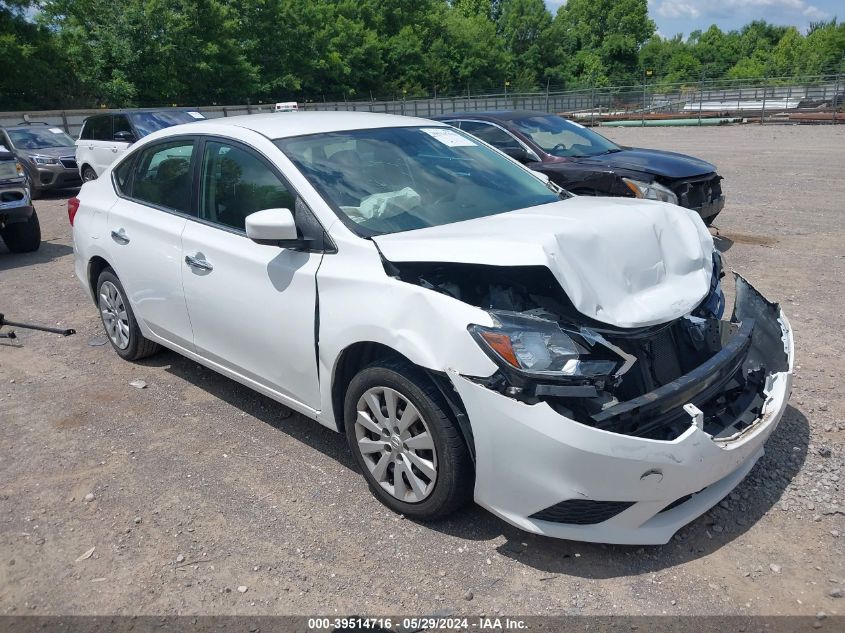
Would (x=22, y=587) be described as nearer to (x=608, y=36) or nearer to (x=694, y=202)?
(x=694, y=202)

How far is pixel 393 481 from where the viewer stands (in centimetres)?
343

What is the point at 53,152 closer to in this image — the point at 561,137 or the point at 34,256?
the point at 34,256

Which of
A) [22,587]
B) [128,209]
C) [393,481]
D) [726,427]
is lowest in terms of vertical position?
[22,587]

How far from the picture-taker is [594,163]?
27.7 ft

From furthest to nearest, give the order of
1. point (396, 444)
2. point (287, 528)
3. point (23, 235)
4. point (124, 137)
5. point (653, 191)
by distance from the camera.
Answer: point (124, 137) < point (23, 235) < point (653, 191) < point (287, 528) < point (396, 444)

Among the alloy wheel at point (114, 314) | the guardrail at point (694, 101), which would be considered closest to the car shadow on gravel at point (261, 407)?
the alloy wheel at point (114, 314)

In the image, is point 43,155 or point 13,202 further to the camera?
point 43,155

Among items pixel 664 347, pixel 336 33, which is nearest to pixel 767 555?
pixel 664 347

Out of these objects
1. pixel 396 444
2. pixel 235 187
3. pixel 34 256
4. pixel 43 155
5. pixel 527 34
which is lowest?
pixel 34 256

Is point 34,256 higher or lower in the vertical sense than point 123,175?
lower

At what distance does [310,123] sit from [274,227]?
3.62ft

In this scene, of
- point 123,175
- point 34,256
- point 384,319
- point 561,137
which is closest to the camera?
point 384,319

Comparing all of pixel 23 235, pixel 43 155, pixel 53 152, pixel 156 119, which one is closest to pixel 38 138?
pixel 53 152

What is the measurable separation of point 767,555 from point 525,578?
103 cm
